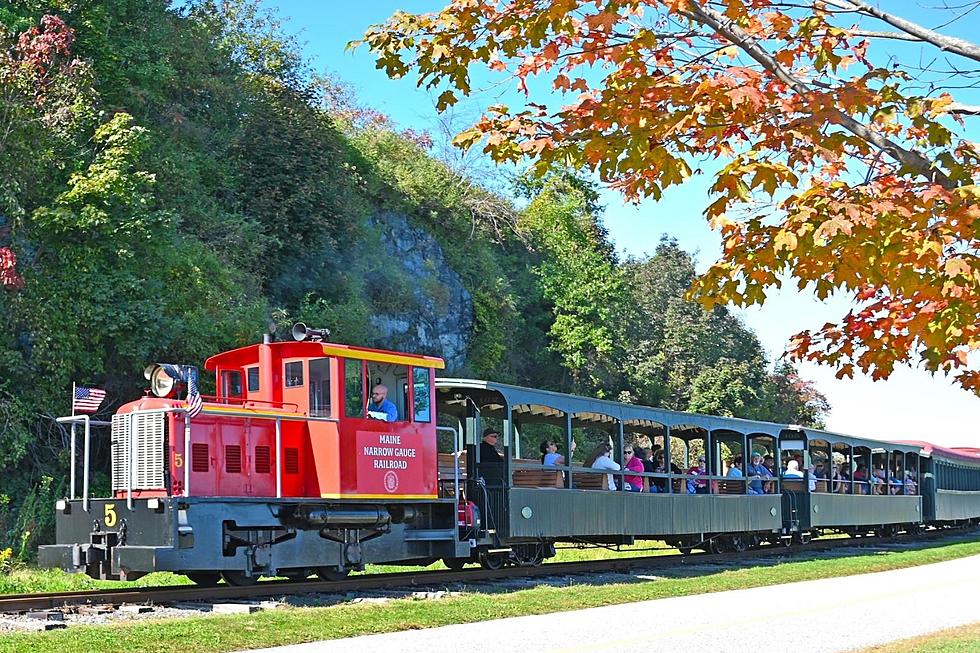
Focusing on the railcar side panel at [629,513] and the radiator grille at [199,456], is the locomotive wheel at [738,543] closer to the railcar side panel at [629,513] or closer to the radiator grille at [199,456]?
the railcar side panel at [629,513]

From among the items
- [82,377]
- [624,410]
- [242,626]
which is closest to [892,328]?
[242,626]

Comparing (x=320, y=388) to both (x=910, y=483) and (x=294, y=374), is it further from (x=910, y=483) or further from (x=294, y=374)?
(x=910, y=483)

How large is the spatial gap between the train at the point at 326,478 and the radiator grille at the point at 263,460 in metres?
0.01

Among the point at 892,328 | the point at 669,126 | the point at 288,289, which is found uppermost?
the point at 288,289

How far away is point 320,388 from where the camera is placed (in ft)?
46.8

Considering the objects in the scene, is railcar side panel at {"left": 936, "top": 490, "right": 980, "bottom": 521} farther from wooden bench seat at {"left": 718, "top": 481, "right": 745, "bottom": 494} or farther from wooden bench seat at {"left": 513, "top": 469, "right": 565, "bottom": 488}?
wooden bench seat at {"left": 513, "top": 469, "right": 565, "bottom": 488}

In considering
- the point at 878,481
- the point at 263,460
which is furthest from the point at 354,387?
the point at 878,481

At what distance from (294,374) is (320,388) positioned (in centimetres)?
46

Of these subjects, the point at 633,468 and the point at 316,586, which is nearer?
the point at 316,586

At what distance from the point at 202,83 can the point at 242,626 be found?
91.4ft

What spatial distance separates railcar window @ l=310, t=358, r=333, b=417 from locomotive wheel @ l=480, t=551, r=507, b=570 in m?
4.65

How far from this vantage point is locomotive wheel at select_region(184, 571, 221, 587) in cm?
1493

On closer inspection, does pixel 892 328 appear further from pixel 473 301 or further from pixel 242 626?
pixel 473 301

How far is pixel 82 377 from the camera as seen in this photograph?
23031 mm
